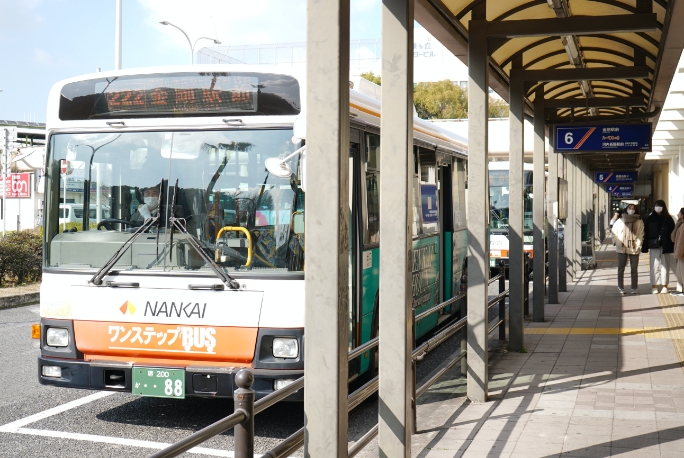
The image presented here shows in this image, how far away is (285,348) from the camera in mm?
6188

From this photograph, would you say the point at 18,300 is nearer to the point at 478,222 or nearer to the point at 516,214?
the point at 516,214

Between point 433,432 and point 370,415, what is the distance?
124 cm

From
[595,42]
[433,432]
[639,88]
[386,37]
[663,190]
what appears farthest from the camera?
[663,190]

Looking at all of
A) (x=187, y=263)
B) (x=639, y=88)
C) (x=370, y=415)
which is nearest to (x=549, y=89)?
(x=639, y=88)

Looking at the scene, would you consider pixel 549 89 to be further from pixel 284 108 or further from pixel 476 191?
pixel 284 108

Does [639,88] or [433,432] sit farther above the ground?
[639,88]

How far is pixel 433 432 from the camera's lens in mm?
6320

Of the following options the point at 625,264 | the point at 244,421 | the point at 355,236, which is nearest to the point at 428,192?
the point at 355,236

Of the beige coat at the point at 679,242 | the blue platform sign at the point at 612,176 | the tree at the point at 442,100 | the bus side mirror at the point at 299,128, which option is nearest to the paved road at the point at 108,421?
the bus side mirror at the point at 299,128

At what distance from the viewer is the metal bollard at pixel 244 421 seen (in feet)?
10.9

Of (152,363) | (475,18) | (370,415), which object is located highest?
(475,18)

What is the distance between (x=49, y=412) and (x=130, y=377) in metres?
1.60

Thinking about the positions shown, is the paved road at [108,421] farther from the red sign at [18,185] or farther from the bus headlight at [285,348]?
the red sign at [18,185]

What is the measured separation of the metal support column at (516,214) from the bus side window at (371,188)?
2170mm
